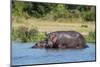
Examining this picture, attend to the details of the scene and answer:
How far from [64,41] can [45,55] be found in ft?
0.97

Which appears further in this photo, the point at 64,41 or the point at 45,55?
the point at 64,41

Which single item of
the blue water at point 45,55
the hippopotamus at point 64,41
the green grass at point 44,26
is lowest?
the blue water at point 45,55

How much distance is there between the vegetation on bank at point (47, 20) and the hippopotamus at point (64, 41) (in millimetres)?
48

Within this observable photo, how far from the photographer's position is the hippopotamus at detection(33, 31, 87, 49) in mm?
2523

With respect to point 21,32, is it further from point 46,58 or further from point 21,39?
point 46,58

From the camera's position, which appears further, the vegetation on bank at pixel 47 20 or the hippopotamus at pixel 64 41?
the hippopotamus at pixel 64 41

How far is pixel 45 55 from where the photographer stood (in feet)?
8.18

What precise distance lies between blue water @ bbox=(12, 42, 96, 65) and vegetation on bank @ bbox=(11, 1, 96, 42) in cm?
Result: 10

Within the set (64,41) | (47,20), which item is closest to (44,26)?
(47,20)

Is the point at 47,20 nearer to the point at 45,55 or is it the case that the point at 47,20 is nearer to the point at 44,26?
the point at 44,26

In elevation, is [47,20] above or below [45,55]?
above

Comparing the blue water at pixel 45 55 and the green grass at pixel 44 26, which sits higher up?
the green grass at pixel 44 26

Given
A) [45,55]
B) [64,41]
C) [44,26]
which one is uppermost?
[44,26]

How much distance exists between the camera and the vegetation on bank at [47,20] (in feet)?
7.87
